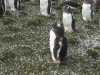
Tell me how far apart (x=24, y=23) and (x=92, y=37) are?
13.3ft

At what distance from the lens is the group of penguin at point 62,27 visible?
9891 mm

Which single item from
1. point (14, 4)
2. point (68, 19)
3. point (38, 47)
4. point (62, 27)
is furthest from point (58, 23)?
point (14, 4)

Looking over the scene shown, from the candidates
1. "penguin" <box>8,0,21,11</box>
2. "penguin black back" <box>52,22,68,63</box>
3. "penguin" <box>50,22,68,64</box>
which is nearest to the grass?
"penguin" <box>50,22,68,64</box>

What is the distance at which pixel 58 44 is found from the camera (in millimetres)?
9852

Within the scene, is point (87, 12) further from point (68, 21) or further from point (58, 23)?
point (58, 23)

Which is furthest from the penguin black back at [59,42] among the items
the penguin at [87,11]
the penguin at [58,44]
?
the penguin at [87,11]

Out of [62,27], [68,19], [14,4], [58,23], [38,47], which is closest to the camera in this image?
[62,27]

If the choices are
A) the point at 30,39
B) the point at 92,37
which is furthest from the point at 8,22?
the point at 92,37

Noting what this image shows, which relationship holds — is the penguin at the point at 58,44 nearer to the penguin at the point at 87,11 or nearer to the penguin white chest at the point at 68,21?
the penguin white chest at the point at 68,21

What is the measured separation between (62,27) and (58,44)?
73 centimetres

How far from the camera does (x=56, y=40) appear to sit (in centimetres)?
992

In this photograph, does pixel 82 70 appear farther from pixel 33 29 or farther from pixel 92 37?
pixel 33 29

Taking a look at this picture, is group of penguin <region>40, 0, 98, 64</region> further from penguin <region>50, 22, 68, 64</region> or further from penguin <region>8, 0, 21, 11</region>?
penguin <region>8, 0, 21, 11</region>

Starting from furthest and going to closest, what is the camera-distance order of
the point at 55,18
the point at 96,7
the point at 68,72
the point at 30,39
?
the point at 96,7, the point at 55,18, the point at 30,39, the point at 68,72
